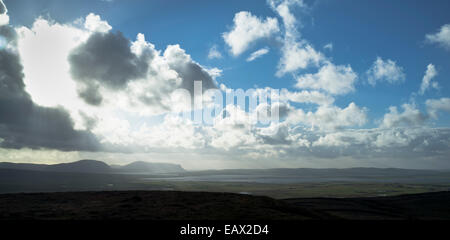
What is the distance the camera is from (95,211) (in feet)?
89.6

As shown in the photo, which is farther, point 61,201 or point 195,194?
point 195,194

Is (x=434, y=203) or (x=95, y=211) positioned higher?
(x=95, y=211)

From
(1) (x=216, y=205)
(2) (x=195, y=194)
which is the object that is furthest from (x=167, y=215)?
(2) (x=195, y=194)

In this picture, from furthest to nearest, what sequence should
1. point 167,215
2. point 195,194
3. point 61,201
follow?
point 195,194
point 61,201
point 167,215
